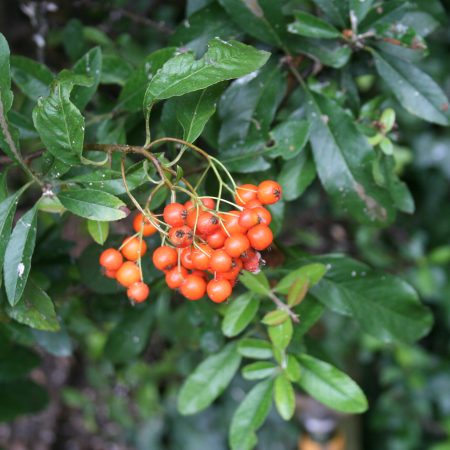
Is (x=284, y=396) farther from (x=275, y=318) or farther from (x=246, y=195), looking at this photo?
(x=246, y=195)

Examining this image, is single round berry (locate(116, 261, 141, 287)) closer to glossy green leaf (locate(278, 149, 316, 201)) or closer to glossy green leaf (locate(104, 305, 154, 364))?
glossy green leaf (locate(278, 149, 316, 201))

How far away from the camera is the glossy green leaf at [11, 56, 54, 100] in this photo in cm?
127

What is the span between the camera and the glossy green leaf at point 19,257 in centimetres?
96

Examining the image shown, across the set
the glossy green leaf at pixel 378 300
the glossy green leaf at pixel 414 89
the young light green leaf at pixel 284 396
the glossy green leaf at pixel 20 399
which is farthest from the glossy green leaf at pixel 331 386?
the glossy green leaf at pixel 20 399

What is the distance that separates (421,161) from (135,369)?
1702mm

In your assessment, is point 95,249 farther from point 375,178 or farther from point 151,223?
point 375,178

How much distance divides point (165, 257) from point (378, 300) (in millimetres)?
624

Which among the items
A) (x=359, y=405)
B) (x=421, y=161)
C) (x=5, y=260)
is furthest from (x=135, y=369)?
(x=5, y=260)

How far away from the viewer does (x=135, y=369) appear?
2.98 m

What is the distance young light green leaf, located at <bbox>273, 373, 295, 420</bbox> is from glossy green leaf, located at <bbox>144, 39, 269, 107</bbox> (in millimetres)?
671

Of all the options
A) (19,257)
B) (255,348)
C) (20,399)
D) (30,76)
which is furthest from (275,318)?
(20,399)

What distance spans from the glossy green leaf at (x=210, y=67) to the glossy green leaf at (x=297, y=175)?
387mm

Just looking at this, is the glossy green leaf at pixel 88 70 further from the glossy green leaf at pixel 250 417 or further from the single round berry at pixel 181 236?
the glossy green leaf at pixel 250 417

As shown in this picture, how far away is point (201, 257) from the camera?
930mm
